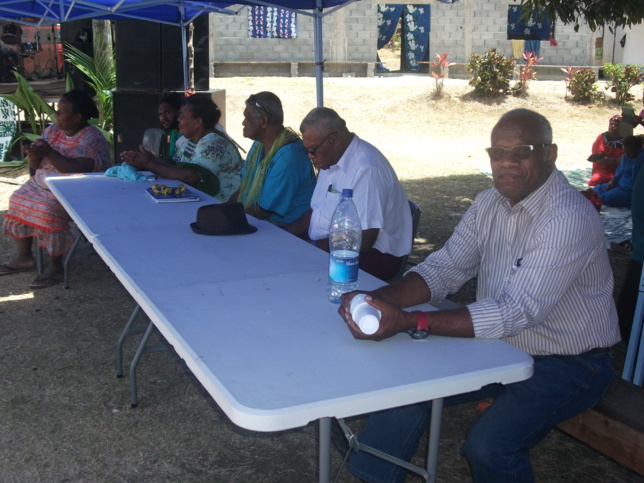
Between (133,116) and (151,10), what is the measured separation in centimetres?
132

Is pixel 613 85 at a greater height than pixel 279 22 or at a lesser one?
lesser

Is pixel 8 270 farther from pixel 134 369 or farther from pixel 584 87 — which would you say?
pixel 584 87

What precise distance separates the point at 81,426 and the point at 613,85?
1566 centimetres

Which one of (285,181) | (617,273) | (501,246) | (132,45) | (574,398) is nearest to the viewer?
(574,398)

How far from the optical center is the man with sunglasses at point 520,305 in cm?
193

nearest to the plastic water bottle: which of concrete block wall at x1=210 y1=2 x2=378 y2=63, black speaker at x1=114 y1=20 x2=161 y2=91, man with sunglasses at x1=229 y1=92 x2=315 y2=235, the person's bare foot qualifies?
man with sunglasses at x1=229 y1=92 x2=315 y2=235

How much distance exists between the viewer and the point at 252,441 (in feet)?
9.30

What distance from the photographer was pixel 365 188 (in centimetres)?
310

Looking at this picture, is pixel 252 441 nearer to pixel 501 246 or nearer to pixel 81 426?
pixel 81 426

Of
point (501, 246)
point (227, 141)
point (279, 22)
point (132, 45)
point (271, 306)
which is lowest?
point (271, 306)

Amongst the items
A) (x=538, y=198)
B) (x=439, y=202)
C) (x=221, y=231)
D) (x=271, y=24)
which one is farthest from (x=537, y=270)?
(x=271, y=24)

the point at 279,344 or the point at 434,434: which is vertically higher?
the point at 279,344

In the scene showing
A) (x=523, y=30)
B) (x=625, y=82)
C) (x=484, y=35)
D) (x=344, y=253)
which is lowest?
(x=344, y=253)

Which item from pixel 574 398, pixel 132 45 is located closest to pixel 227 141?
pixel 574 398
